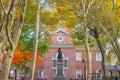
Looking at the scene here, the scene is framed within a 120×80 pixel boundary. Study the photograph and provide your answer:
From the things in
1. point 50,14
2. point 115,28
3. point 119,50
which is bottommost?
point 119,50

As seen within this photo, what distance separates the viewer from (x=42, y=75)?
67000 millimetres

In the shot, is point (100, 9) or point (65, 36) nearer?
point (100, 9)

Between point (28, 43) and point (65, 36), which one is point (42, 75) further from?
point (28, 43)

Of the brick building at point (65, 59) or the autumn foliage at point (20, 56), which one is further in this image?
the brick building at point (65, 59)

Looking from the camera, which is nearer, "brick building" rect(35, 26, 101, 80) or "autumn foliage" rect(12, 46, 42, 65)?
"autumn foliage" rect(12, 46, 42, 65)

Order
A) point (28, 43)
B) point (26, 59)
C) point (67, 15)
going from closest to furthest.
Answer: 1. point (67, 15)
2. point (26, 59)
3. point (28, 43)

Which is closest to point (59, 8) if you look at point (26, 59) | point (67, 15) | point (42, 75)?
point (67, 15)

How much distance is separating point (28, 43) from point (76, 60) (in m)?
25.7

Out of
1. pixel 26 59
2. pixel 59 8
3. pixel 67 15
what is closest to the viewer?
pixel 59 8

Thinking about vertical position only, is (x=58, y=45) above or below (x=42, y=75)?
above

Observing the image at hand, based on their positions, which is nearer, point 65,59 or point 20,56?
point 20,56

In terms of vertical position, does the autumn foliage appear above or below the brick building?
below

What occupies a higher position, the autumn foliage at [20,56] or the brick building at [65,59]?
the brick building at [65,59]

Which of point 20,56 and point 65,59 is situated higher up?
point 65,59
